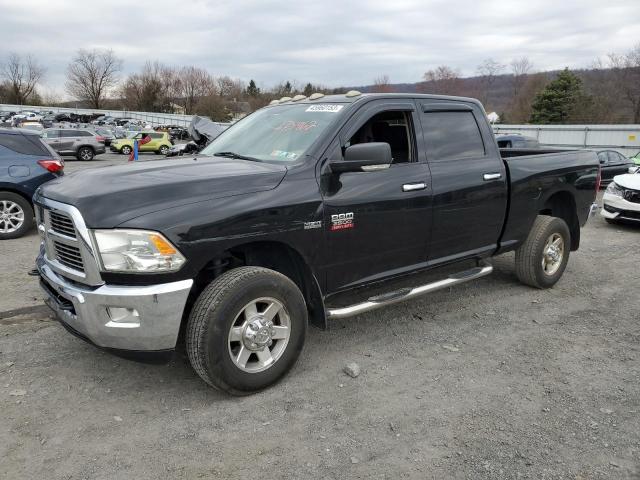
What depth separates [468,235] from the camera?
15.5ft

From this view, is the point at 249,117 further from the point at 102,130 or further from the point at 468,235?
the point at 102,130

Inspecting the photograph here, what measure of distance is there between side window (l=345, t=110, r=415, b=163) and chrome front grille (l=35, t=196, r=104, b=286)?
2.23m

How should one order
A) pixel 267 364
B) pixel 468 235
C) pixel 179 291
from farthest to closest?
pixel 468 235 < pixel 267 364 < pixel 179 291

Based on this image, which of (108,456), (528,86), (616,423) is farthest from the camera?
(528,86)

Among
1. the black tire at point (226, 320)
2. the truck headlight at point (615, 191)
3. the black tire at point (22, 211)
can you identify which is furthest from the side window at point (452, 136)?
the truck headlight at point (615, 191)

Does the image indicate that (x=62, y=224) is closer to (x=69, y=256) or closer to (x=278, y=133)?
(x=69, y=256)

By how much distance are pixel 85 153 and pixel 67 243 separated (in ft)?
87.8

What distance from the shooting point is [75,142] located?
2672 centimetres

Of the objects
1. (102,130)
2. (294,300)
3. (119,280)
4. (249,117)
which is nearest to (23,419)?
(119,280)

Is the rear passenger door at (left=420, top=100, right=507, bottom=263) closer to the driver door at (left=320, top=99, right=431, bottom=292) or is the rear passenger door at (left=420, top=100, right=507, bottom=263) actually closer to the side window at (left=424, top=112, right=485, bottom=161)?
the side window at (left=424, top=112, right=485, bottom=161)

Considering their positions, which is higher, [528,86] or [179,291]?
[528,86]

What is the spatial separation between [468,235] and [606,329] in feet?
5.05

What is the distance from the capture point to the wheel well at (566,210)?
5.91 m

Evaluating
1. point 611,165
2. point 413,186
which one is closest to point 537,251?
point 413,186
